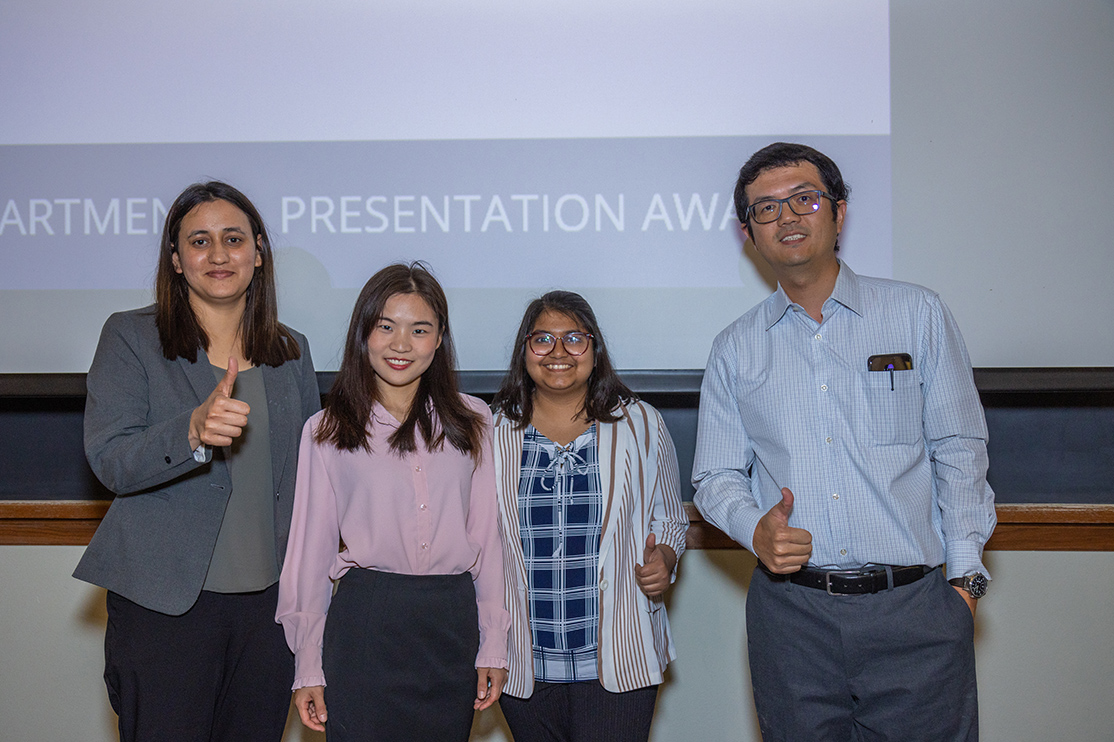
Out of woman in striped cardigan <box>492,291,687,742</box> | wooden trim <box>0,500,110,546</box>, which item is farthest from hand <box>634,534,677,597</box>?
wooden trim <box>0,500,110,546</box>

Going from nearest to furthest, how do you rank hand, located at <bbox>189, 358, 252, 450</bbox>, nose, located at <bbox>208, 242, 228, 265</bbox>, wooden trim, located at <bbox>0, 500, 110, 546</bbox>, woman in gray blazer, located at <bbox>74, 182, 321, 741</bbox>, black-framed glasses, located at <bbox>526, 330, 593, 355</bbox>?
hand, located at <bbox>189, 358, 252, 450</bbox>
woman in gray blazer, located at <bbox>74, 182, 321, 741</bbox>
nose, located at <bbox>208, 242, 228, 265</bbox>
black-framed glasses, located at <bbox>526, 330, 593, 355</bbox>
wooden trim, located at <bbox>0, 500, 110, 546</bbox>

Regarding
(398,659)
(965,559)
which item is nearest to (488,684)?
(398,659)

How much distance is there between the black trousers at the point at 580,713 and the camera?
1.67 m

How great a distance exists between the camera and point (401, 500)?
5.41 ft

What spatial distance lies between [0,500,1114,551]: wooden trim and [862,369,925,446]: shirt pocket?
2.31 ft

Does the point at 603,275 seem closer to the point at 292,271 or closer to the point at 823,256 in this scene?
the point at 823,256

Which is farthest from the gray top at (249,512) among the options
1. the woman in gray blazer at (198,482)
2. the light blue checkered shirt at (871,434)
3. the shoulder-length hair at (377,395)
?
the light blue checkered shirt at (871,434)

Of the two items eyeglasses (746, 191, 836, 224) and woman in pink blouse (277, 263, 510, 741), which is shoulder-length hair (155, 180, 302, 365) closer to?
woman in pink blouse (277, 263, 510, 741)

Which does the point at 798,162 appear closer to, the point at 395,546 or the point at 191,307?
the point at 395,546

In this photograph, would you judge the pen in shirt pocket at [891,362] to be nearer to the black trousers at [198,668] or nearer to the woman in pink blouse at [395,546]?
the woman in pink blouse at [395,546]

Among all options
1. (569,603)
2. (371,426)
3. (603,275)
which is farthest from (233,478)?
(603,275)

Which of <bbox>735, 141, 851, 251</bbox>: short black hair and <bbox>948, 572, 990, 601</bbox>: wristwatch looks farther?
<bbox>735, 141, 851, 251</bbox>: short black hair

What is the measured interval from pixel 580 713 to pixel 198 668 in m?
0.83

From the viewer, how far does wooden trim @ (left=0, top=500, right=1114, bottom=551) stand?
2.27m
